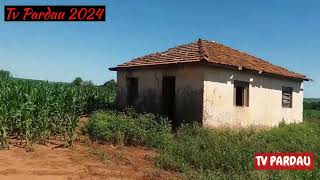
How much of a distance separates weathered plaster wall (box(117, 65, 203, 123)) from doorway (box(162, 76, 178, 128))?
0.17 metres

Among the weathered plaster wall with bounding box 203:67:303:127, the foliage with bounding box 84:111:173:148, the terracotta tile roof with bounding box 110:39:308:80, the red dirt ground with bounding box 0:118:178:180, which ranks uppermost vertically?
the terracotta tile roof with bounding box 110:39:308:80

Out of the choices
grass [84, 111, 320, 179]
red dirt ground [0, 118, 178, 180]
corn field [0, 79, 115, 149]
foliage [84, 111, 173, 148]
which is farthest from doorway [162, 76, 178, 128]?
red dirt ground [0, 118, 178, 180]

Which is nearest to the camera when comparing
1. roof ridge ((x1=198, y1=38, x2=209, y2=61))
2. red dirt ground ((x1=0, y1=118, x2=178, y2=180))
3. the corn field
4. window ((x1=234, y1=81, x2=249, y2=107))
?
red dirt ground ((x1=0, y1=118, x2=178, y2=180))

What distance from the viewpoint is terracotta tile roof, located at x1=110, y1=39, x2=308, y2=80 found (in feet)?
52.9

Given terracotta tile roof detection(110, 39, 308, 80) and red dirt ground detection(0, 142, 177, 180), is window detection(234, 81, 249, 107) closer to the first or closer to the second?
terracotta tile roof detection(110, 39, 308, 80)

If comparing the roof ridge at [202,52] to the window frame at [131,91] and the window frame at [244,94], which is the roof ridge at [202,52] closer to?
the window frame at [244,94]

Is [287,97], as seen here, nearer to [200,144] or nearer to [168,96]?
[168,96]

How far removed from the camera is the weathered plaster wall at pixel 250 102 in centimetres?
1555

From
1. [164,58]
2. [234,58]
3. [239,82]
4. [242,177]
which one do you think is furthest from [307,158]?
[164,58]

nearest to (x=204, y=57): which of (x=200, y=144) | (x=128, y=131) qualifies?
(x=200, y=144)

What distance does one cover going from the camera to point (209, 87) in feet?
50.7

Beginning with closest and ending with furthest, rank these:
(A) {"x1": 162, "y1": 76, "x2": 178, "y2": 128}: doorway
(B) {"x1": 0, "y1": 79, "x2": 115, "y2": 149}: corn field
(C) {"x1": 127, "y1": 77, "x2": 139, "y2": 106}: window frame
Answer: (B) {"x1": 0, "y1": 79, "x2": 115, "y2": 149}: corn field → (A) {"x1": 162, "y1": 76, "x2": 178, "y2": 128}: doorway → (C) {"x1": 127, "y1": 77, "x2": 139, "y2": 106}: window frame

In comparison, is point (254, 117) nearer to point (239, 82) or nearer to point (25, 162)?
point (239, 82)

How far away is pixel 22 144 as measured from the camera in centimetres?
1235
